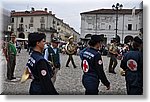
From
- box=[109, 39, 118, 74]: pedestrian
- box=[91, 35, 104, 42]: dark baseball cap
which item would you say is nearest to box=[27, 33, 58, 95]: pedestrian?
box=[91, 35, 104, 42]: dark baseball cap

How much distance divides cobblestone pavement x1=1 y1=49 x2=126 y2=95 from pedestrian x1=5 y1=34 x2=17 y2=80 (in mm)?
36

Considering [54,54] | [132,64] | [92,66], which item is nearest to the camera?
[92,66]

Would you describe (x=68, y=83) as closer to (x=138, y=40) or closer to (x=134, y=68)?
(x=134, y=68)

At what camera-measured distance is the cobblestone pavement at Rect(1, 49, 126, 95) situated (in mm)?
2264

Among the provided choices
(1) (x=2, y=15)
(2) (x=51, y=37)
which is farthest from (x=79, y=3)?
(1) (x=2, y=15)

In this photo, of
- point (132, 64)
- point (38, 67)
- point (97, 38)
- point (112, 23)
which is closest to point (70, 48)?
point (97, 38)

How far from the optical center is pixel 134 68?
2.19 metres

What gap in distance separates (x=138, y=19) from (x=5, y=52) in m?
1.12

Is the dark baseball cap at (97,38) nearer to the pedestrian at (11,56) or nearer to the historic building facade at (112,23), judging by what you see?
the historic building facade at (112,23)

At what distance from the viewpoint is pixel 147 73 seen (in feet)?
7.43

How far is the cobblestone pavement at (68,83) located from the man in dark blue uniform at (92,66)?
0.11 metres

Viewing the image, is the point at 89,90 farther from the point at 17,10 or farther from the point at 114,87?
the point at 17,10

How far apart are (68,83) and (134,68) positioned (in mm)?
544

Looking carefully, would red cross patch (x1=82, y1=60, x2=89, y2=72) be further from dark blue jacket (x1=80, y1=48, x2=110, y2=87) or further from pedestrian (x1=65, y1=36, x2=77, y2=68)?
pedestrian (x1=65, y1=36, x2=77, y2=68)
